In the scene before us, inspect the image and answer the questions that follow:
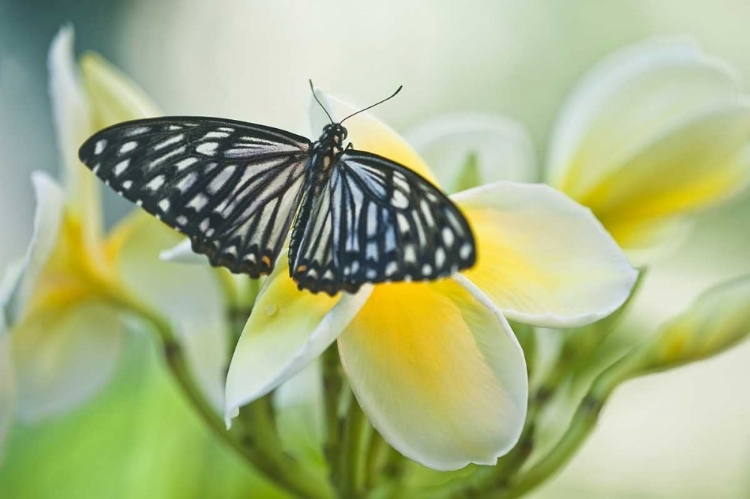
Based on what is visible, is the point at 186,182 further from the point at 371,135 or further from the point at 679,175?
the point at 679,175

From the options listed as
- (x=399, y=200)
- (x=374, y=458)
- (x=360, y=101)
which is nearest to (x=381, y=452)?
(x=374, y=458)

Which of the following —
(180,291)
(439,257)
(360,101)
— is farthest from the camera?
(360,101)

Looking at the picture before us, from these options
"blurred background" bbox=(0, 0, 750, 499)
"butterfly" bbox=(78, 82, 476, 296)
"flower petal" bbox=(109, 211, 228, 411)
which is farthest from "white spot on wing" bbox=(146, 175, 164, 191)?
"blurred background" bbox=(0, 0, 750, 499)

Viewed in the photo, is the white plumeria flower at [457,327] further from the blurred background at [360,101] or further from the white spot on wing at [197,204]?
the blurred background at [360,101]

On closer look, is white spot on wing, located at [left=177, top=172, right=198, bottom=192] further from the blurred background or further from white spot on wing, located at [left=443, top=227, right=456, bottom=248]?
the blurred background

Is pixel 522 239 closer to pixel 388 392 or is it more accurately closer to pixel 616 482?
pixel 388 392
